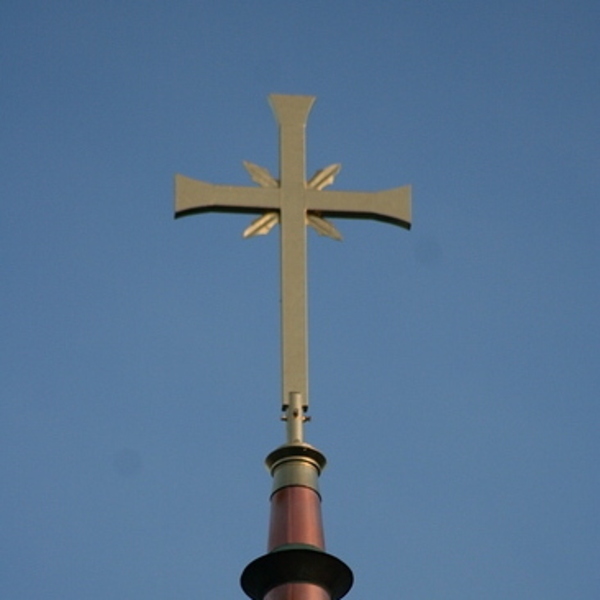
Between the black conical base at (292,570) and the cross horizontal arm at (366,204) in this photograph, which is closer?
the black conical base at (292,570)

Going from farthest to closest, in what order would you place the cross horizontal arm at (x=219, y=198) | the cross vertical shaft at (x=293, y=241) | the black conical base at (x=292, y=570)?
the cross horizontal arm at (x=219, y=198) → the cross vertical shaft at (x=293, y=241) → the black conical base at (x=292, y=570)

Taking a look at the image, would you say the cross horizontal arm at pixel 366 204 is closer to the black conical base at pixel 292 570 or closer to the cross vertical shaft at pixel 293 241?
the cross vertical shaft at pixel 293 241

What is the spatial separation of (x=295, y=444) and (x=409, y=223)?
2787mm

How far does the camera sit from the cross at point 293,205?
39.0 ft

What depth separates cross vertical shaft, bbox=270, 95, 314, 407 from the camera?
38.6ft

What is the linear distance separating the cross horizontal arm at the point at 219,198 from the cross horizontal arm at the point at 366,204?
0.31m

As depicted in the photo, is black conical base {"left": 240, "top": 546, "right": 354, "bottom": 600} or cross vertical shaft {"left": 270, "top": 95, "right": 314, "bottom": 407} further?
cross vertical shaft {"left": 270, "top": 95, "right": 314, "bottom": 407}

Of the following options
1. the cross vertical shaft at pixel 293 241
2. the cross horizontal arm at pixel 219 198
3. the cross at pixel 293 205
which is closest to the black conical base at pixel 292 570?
the cross vertical shaft at pixel 293 241

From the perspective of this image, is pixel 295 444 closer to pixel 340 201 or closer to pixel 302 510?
pixel 302 510

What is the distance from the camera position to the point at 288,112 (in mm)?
13414

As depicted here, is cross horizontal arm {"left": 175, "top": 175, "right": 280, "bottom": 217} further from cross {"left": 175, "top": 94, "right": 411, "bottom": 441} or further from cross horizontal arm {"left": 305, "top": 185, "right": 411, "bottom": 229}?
cross horizontal arm {"left": 305, "top": 185, "right": 411, "bottom": 229}

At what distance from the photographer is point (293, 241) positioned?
12383 mm

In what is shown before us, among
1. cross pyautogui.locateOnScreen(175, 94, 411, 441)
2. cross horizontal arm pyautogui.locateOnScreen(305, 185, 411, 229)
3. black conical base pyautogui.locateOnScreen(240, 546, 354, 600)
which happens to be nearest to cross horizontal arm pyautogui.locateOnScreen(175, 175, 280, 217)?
cross pyautogui.locateOnScreen(175, 94, 411, 441)

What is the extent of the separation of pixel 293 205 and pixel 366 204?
0.74 metres
